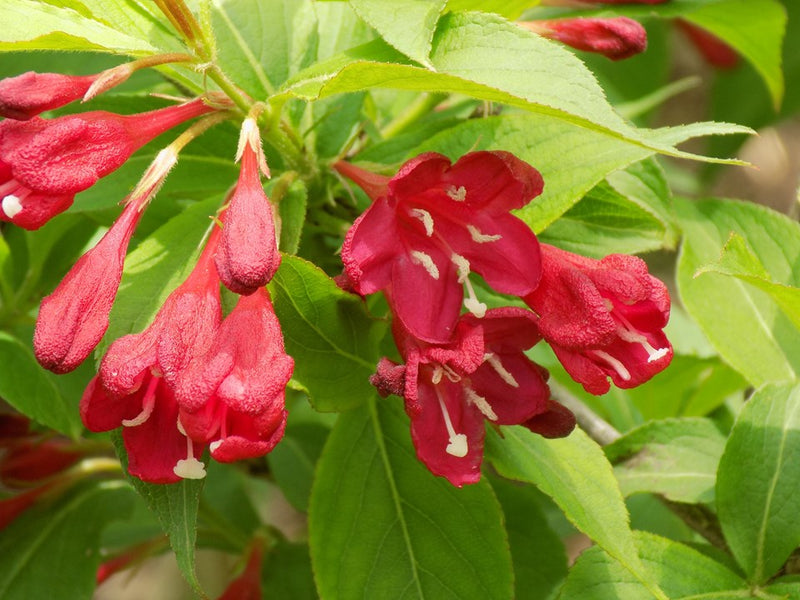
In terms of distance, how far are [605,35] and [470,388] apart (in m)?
0.65

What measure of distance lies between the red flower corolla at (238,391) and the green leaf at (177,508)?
14 centimetres

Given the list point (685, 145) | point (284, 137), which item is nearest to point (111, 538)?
point (284, 137)

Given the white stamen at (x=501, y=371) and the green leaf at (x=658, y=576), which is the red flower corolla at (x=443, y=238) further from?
the green leaf at (x=658, y=576)

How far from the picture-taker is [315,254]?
1.69 meters

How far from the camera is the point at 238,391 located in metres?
1.15

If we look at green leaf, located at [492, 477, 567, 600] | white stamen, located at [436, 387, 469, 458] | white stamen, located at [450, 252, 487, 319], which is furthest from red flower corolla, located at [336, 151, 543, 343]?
green leaf, located at [492, 477, 567, 600]

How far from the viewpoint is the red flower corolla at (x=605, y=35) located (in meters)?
1.68

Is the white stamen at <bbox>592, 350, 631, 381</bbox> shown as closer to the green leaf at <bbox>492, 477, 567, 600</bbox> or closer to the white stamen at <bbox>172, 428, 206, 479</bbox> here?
the white stamen at <bbox>172, 428, 206, 479</bbox>

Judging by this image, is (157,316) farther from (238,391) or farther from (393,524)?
(393,524)

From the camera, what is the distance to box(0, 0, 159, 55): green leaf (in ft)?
3.90

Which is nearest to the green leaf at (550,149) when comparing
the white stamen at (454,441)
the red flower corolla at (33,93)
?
the white stamen at (454,441)

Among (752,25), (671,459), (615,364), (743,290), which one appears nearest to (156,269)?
(615,364)

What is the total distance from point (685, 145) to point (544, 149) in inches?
140

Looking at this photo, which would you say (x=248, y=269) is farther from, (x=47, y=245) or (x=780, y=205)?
(x=780, y=205)
